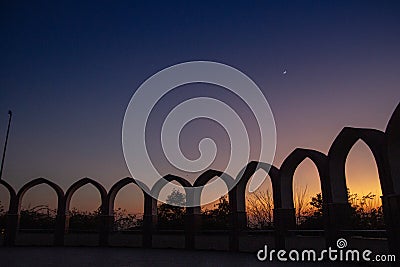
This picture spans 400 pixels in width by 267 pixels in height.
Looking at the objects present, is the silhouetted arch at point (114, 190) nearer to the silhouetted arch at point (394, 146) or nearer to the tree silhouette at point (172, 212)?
the tree silhouette at point (172, 212)

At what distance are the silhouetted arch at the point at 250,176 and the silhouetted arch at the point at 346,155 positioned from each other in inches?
101

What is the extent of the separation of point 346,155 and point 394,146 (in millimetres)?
2388

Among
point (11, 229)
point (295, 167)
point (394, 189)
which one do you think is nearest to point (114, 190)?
point (11, 229)

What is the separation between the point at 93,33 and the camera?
1081cm

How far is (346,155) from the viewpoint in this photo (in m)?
11.1

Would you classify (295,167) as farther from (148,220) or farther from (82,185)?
(82,185)

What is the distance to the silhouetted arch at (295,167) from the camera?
1149 cm

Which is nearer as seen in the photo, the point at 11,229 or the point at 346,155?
the point at 346,155

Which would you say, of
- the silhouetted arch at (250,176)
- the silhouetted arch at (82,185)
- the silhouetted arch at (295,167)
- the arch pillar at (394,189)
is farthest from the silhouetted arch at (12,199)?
the arch pillar at (394,189)

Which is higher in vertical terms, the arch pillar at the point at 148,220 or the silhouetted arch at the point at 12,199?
the silhouetted arch at the point at 12,199

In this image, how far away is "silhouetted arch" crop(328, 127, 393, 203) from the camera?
8.90 meters

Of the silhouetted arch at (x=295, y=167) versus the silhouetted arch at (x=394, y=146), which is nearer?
the silhouetted arch at (x=394, y=146)

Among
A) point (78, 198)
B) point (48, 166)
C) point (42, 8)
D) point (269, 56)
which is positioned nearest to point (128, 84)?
point (42, 8)

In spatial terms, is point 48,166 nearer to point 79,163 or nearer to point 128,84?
point 79,163
